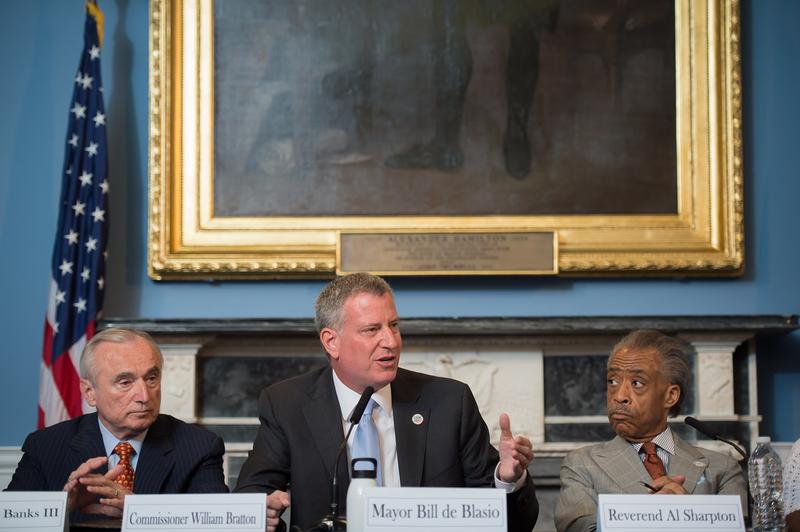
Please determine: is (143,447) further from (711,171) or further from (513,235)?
(711,171)

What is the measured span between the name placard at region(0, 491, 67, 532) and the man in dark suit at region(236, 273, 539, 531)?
0.68 m

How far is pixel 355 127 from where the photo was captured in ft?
17.8

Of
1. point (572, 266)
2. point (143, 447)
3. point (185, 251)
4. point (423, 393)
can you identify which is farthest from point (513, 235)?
point (143, 447)

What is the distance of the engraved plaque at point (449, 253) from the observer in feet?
17.3

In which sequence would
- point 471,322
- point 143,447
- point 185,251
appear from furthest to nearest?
point 185,251 < point 471,322 < point 143,447

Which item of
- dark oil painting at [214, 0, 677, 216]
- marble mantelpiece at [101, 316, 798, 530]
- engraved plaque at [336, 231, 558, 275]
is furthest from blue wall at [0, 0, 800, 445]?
dark oil painting at [214, 0, 677, 216]

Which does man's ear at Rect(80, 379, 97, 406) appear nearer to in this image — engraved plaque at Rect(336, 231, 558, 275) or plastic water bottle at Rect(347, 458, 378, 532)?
plastic water bottle at Rect(347, 458, 378, 532)

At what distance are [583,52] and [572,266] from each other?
45.3 inches

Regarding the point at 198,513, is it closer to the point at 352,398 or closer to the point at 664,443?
the point at 352,398

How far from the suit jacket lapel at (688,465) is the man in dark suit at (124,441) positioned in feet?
4.61

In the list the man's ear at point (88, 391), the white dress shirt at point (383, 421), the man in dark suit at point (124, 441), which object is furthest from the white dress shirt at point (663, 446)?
the man's ear at point (88, 391)

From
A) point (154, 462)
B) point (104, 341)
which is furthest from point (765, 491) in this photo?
point (104, 341)

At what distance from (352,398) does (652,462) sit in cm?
96

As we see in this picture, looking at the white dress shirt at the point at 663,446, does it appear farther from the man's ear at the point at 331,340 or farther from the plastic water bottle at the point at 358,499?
the plastic water bottle at the point at 358,499
